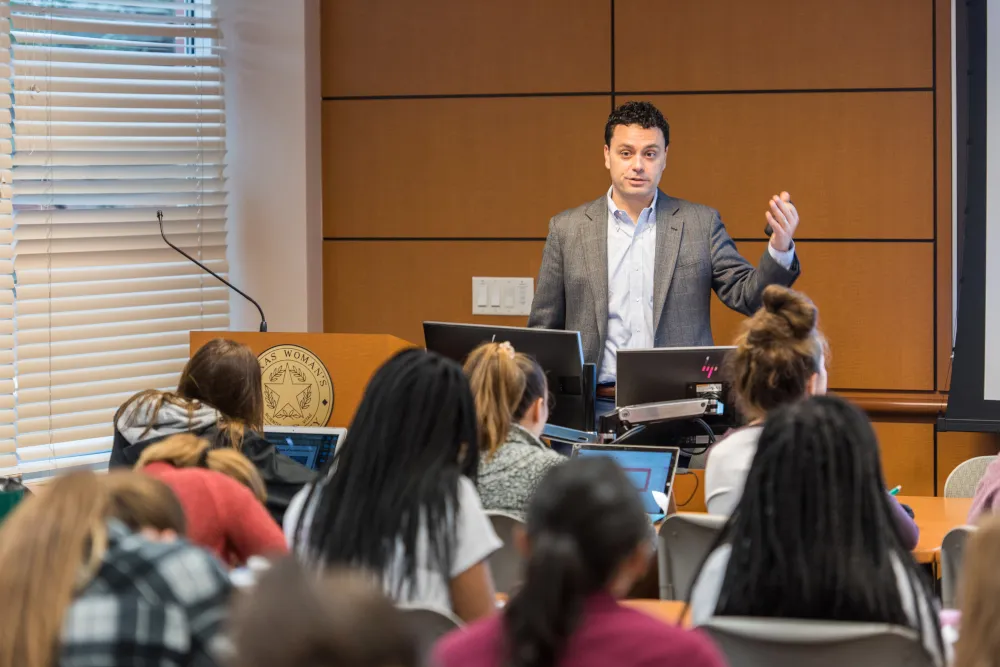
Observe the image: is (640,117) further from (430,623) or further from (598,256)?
(430,623)

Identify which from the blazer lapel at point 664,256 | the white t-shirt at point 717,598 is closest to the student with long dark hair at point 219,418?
Result: the white t-shirt at point 717,598

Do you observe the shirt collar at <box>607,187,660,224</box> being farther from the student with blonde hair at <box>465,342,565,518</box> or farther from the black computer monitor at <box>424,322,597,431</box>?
the student with blonde hair at <box>465,342,565,518</box>

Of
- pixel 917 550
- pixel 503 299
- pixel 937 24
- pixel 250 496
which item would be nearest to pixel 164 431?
pixel 250 496

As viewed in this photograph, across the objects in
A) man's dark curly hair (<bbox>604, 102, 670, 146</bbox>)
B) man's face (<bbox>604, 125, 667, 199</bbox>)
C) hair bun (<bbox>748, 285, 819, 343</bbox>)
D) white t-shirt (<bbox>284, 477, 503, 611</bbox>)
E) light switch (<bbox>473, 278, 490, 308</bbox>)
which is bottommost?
white t-shirt (<bbox>284, 477, 503, 611</bbox>)

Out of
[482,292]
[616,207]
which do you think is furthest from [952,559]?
[482,292]

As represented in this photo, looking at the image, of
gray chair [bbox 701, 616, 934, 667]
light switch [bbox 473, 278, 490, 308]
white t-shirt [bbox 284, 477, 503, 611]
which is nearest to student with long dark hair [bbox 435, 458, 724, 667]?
gray chair [bbox 701, 616, 934, 667]

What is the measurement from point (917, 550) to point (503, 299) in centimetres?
260

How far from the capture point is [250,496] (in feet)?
7.30

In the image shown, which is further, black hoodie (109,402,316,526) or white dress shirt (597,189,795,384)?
white dress shirt (597,189,795,384)

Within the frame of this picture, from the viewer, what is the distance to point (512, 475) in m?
2.57

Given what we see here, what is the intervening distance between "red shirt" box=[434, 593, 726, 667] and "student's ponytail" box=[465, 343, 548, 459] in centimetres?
117

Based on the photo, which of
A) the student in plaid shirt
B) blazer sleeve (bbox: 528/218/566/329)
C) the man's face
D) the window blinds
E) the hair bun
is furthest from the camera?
the window blinds

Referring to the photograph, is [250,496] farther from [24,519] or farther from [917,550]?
[917,550]

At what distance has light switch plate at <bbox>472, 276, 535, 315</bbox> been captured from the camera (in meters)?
5.03
